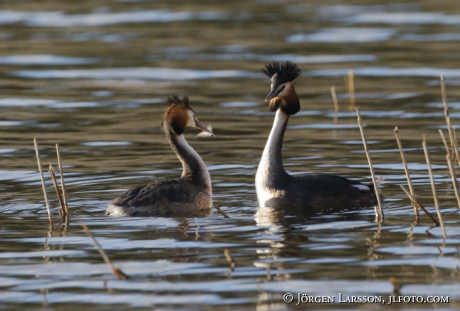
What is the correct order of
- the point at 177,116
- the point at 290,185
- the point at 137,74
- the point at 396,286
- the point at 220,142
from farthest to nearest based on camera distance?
the point at 137,74
the point at 220,142
the point at 177,116
the point at 290,185
the point at 396,286

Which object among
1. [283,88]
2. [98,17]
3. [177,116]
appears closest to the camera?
[283,88]

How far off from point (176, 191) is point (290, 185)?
1.29 meters

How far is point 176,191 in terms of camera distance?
407 inches

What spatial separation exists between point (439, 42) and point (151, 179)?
12.4 metres

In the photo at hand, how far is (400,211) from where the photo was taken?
10297 mm

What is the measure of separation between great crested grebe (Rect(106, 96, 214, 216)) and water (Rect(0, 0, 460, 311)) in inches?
6.6

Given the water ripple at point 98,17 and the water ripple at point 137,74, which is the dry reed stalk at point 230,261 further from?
the water ripple at point 98,17

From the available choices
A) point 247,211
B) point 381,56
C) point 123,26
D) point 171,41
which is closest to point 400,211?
point 247,211

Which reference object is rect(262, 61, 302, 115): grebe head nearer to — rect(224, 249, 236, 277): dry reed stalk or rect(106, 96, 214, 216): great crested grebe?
rect(106, 96, 214, 216): great crested grebe

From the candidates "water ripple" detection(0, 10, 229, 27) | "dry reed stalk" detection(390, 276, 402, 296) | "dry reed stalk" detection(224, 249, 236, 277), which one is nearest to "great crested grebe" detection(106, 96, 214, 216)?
"dry reed stalk" detection(224, 249, 236, 277)

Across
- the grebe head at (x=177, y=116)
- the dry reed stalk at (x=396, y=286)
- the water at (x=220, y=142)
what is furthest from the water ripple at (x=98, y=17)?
the dry reed stalk at (x=396, y=286)

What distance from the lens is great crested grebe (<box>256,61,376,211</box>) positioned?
35.2 feet

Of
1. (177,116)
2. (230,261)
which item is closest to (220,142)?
(177,116)

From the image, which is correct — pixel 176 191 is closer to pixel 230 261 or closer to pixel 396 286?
pixel 230 261
